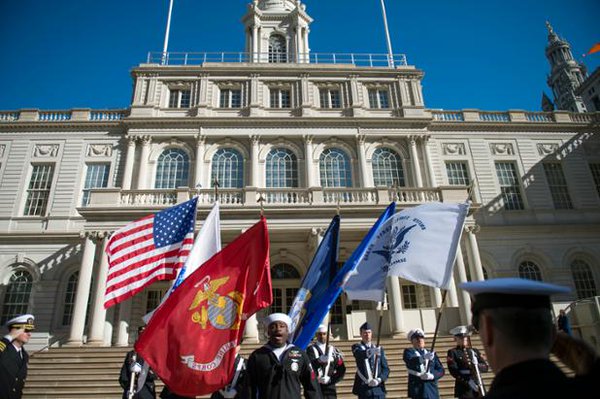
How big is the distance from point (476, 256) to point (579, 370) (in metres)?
17.6

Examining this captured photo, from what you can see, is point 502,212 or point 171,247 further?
point 502,212

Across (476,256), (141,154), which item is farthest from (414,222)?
(141,154)

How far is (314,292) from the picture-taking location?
6289mm

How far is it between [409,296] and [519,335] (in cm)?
1942

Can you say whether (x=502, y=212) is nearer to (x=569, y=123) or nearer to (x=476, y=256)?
(x=476, y=256)

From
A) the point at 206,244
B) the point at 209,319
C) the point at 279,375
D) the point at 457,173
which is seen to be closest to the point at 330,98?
the point at 457,173

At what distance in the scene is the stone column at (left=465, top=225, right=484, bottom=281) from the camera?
17.4m

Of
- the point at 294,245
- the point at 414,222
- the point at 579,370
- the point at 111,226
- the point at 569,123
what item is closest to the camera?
the point at 579,370

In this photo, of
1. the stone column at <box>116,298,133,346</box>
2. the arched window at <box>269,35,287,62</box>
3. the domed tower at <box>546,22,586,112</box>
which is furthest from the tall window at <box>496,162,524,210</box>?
the domed tower at <box>546,22,586,112</box>

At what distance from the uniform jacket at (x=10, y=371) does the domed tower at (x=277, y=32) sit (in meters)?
26.3

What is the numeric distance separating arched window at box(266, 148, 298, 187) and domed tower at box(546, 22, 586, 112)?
60.1 meters

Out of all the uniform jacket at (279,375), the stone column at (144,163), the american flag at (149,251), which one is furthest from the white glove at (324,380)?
the stone column at (144,163)

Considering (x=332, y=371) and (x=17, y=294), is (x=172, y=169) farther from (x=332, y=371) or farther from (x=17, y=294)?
(x=332, y=371)

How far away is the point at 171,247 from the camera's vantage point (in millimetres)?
8914
